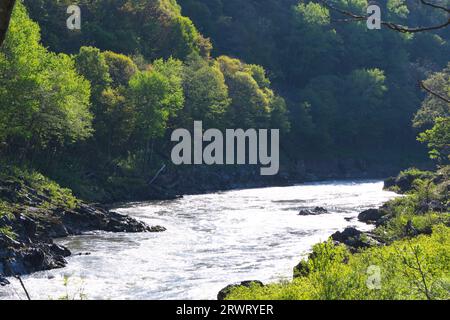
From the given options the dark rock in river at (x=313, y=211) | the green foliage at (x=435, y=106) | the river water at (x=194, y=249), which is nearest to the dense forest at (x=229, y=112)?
the green foliage at (x=435, y=106)

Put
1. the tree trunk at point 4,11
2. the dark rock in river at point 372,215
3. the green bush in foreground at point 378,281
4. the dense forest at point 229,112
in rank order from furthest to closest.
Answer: the dark rock in river at point 372,215 < the dense forest at point 229,112 < the green bush in foreground at point 378,281 < the tree trunk at point 4,11

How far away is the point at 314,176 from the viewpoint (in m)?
108

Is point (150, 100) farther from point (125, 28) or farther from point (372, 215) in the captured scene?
point (372, 215)

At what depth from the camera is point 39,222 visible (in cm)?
4356

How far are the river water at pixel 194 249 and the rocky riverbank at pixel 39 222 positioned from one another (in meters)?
1.22

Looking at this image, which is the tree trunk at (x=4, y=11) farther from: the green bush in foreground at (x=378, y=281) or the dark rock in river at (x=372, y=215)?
the dark rock in river at (x=372, y=215)

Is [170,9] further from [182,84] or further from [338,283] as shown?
[338,283]

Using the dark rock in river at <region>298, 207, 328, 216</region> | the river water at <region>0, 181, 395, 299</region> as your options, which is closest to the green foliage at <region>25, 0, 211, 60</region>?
the river water at <region>0, 181, 395, 299</region>

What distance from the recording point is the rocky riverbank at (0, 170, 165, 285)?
A: 113 ft

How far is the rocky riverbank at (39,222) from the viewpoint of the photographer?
113ft

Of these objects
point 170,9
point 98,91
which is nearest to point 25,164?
point 98,91

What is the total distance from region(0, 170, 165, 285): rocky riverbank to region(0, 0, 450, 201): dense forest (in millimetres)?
4965

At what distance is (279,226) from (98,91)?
3033 cm

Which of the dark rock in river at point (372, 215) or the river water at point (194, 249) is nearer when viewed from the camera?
the river water at point (194, 249)
